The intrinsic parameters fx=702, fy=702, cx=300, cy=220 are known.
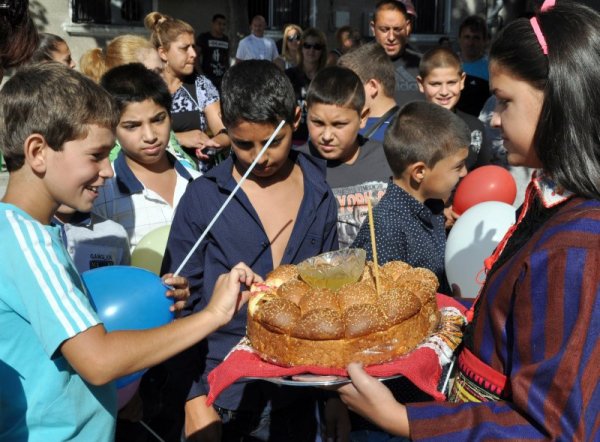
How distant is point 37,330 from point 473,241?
241cm

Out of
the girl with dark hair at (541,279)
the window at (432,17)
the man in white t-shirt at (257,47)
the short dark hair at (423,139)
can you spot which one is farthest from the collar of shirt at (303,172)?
the window at (432,17)

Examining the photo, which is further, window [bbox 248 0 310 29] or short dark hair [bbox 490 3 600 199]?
window [bbox 248 0 310 29]

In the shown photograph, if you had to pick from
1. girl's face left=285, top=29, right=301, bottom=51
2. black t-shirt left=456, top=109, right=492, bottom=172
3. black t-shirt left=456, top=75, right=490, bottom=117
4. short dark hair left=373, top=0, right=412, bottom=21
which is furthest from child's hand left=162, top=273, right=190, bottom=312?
girl's face left=285, top=29, right=301, bottom=51

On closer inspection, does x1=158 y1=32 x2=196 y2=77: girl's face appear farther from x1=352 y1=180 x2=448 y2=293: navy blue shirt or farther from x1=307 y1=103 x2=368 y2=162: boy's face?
x1=352 y1=180 x2=448 y2=293: navy blue shirt

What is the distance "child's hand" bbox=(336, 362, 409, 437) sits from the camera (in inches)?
73.2

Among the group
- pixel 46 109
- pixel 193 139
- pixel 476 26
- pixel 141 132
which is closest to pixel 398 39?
pixel 476 26

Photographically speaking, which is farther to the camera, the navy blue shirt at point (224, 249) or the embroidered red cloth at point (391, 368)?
the navy blue shirt at point (224, 249)

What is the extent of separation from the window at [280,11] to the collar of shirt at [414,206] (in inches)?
563

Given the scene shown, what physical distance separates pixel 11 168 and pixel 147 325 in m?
0.73

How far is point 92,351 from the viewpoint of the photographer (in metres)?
1.93

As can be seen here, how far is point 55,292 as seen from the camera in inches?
75.5

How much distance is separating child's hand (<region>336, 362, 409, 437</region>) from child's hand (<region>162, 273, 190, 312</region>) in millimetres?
882

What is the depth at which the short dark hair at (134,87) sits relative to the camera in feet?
12.0

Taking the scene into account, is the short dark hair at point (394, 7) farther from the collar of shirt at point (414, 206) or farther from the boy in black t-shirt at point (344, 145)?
the collar of shirt at point (414, 206)
